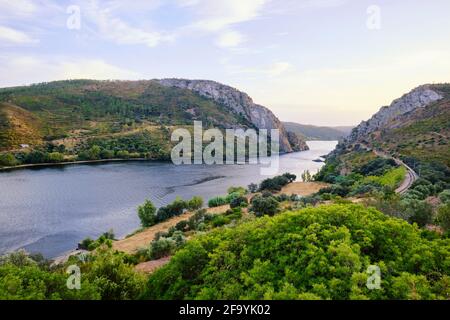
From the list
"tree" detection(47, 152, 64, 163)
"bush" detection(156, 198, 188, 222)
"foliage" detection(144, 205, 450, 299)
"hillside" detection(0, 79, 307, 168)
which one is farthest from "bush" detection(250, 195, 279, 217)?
"hillside" detection(0, 79, 307, 168)

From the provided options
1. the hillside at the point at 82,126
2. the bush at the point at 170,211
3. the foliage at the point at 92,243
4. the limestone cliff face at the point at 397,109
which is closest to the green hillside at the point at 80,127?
the hillside at the point at 82,126

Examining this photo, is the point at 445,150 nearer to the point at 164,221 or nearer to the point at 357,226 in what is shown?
the point at 164,221

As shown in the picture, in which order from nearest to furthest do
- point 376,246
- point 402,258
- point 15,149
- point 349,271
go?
1. point 349,271
2. point 402,258
3. point 376,246
4. point 15,149

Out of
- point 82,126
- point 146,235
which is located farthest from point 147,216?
point 82,126

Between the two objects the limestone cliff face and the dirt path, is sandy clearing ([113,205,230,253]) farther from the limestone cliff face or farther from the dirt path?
the limestone cliff face

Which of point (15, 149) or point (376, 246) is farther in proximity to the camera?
point (15, 149)

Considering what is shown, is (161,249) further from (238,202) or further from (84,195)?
(84,195)

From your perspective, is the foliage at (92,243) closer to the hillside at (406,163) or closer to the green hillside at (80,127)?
the hillside at (406,163)
